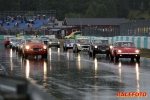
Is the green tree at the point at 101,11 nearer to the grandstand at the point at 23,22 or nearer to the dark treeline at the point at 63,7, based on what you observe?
the dark treeline at the point at 63,7

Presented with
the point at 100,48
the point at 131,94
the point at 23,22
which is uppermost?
the point at 131,94

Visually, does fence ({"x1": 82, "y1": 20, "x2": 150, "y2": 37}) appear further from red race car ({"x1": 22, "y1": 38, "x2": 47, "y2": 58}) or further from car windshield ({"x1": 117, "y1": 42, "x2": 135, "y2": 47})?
car windshield ({"x1": 117, "y1": 42, "x2": 135, "y2": 47})

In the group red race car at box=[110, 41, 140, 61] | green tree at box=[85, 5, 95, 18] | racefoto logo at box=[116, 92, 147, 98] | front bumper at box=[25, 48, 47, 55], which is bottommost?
green tree at box=[85, 5, 95, 18]

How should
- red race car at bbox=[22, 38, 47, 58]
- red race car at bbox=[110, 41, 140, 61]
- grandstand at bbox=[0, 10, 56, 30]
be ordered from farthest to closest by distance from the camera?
grandstand at bbox=[0, 10, 56, 30] → red race car at bbox=[22, 38, 47, 58] → red race car at bbox=[110, 41, 140, 61]

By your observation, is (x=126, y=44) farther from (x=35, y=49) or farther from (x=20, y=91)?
(x=20, y=91)

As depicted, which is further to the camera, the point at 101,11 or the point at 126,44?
the point at 101,11

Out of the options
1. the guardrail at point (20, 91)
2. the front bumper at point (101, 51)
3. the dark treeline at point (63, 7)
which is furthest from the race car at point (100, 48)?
the dark treeline at point (63, 7)

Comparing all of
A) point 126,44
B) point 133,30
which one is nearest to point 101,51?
point 126,44

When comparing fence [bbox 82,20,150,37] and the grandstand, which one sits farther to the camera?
the grandstand

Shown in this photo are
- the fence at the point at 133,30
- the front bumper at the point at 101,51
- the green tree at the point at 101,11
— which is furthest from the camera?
the green tree at the point at 101,11

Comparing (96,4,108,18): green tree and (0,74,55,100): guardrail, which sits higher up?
(0,74,55,100): guardrail

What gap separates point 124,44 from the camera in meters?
32.3

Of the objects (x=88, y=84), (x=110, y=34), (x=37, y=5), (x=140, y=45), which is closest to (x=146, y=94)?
(x=88, y=84)

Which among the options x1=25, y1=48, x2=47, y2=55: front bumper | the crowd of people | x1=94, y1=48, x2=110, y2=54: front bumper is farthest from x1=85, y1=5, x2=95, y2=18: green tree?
x1=25, y1=48, x2=47, y2=55: front bumper
